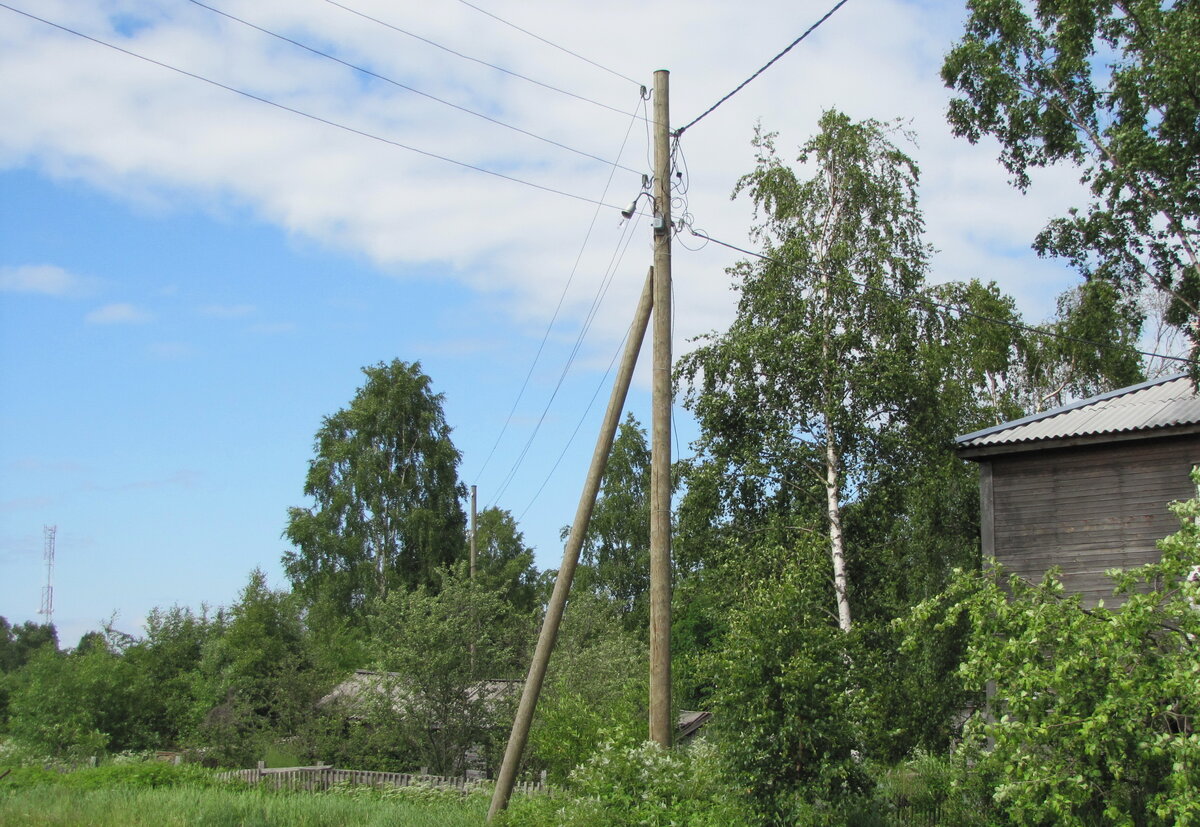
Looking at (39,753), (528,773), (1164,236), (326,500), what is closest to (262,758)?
(39,753)

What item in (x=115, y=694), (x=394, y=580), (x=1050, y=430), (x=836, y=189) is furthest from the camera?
(x=394, y=580)

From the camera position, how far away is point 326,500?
42094 millimetres

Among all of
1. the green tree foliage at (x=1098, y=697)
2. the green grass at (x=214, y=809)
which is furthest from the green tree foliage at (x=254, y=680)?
the green tree foliage at (x=1098, y=697)

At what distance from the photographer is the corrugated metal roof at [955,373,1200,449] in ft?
48.1

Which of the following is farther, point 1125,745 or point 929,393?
point 929,393

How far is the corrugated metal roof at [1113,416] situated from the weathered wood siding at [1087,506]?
0.35 m

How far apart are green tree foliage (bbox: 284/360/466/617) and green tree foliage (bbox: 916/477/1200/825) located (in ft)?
105

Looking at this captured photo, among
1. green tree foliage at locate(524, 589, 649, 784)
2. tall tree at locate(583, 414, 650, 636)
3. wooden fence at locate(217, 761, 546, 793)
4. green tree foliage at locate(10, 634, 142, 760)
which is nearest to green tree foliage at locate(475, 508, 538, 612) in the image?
tall tree at locate(583, 414, 650, 636)

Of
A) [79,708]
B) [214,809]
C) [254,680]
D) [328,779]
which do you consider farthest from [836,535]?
[79,708]

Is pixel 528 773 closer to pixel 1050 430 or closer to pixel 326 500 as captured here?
pixel 1050 430

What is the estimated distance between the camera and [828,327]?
66.3ft

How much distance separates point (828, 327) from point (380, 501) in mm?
25634

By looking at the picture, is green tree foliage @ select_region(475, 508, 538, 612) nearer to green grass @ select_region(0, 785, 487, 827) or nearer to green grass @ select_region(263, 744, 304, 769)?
green grass @ select_region(263, 744, 304, 769)

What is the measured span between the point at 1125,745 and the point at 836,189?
46.2ft
